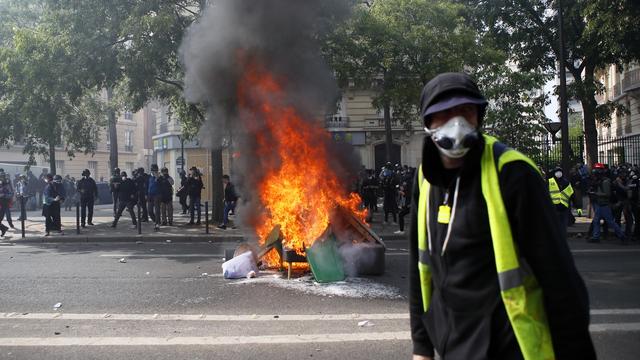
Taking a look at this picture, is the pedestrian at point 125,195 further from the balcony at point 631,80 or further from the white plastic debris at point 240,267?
the balcony at point 631,80

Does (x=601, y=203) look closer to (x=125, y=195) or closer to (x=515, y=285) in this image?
(x=515, y=285)

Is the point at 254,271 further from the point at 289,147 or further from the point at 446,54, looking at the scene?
the point at 446,54

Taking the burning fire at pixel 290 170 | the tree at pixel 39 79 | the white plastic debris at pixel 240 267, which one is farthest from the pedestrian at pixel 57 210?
the white plastic debris at pixel 240 267

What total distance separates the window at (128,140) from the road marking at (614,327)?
151 feet

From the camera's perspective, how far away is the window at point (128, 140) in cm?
4653

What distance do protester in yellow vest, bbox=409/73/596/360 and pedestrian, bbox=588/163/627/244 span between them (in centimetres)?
1052

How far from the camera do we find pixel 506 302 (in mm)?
1674

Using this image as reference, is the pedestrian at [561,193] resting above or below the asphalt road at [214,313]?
above

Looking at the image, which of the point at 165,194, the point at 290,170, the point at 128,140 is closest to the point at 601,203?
the point at 290,170

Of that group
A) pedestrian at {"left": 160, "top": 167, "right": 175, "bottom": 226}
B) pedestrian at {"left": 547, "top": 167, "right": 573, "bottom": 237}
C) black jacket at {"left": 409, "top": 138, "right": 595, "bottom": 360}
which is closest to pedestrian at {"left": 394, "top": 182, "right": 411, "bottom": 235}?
pedestrian at {"left": 547, "top": 167, "right": 573, "bottom": 237}

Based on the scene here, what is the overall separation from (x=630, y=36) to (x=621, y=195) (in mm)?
5793

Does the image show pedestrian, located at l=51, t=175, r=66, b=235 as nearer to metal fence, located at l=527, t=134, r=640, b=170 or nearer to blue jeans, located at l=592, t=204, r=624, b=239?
blue jeans, located at l=592, t=204, r=624, b=239

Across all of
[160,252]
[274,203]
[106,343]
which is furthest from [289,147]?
[106,343]

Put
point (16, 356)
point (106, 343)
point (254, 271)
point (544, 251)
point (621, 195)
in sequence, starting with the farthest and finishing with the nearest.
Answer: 1. point (621, 195)
2. point (254, 271)
3. point (106, 343)
4. point (16, 356)
5. point (544, 251)
